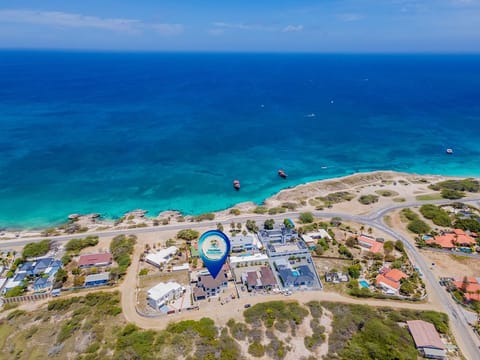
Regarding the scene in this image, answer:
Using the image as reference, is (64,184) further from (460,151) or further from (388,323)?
(460,151)

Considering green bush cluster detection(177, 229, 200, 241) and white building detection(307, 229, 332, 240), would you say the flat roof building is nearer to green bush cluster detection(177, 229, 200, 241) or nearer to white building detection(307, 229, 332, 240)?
white building detection(307, 229, 332, 240)

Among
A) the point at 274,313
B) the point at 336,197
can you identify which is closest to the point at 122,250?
the point at 274,313

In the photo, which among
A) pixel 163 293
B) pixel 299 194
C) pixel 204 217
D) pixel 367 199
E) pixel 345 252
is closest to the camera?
pixel 163 293

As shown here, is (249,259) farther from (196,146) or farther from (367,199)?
(196,146)

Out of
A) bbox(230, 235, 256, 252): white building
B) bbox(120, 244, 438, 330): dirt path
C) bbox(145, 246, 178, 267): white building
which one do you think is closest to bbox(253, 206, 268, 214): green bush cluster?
bbox(230, 235, 256, 252): white building

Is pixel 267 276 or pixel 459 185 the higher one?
pixel 267 276

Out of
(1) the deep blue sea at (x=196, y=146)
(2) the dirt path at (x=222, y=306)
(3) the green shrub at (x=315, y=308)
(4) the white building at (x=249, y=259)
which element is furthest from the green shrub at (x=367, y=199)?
(3) the green shrub at (x=315, y=308)

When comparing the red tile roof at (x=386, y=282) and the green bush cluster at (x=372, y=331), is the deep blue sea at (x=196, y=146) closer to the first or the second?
the red tile roof at (x=386, y=282)
